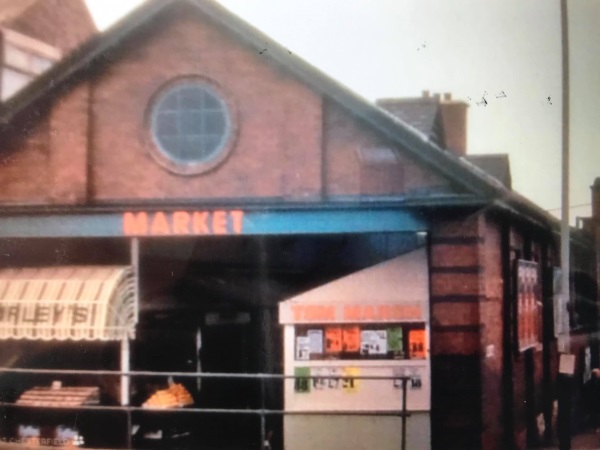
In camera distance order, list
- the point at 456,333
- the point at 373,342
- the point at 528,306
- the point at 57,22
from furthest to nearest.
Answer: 1. the point at 57,22
2. the point at 528,306
3. the point at 373,342
4. the point at 456,333

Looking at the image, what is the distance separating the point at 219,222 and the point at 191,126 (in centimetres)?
152

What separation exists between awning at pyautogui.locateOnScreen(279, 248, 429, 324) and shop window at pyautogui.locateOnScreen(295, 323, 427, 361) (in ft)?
0.45

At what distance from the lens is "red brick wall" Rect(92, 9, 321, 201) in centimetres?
1062

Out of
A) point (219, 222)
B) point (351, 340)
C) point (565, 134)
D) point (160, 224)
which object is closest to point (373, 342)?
point (351, 340)

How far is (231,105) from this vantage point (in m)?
10.8

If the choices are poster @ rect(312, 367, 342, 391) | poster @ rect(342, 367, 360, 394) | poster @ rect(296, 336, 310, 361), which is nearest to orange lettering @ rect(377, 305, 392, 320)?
poster @ rect(342, 367, 360, 394)

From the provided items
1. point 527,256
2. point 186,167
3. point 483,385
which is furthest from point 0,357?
→ point 527,256

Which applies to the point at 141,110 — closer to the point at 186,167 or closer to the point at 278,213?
the point at 186,167

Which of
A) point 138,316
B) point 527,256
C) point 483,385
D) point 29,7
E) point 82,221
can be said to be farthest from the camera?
point 29,7

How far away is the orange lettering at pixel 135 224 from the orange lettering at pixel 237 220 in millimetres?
1243

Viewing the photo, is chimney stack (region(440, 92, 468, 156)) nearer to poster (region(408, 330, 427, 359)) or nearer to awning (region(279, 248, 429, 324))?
awning (region(279, 248, 429, 324))

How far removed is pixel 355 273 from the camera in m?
10.5

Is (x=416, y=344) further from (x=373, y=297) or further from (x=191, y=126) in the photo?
(x=191, y=126)

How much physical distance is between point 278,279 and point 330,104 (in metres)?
2.71
